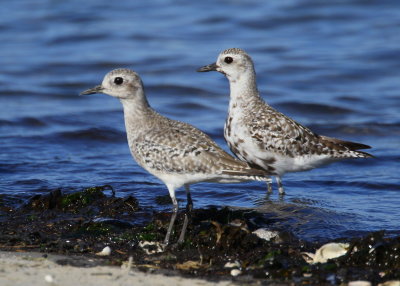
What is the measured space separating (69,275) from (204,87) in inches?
453

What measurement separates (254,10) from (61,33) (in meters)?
6.00

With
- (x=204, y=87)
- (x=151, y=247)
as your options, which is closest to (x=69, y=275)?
(x=151, y=247)

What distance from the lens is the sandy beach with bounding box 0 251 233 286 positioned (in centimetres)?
609

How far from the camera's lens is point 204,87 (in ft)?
57.5

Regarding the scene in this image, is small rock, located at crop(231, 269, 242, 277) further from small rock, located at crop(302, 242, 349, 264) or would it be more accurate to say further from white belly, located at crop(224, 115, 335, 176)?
white belly, located at crop(224, 115, 335, 176)

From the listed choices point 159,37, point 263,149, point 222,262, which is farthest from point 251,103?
point 159,37

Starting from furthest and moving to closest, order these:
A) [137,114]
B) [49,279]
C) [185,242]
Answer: [137,114]
[185,242]
[49,279]

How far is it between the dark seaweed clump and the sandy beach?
301mm

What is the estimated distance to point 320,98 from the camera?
55.0ft

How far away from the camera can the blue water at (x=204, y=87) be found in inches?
412

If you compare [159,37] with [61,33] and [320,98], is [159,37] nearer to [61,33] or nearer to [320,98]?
[61,33]

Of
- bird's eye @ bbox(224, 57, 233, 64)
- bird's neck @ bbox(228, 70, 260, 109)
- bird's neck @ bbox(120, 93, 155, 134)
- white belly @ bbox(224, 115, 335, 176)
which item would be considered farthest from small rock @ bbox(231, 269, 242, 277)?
bird's eye @ bbox(224, 57, 233, 64)

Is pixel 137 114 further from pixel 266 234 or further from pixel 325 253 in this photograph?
pixel 325 253

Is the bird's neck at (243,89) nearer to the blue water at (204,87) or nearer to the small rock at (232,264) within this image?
the blue water at (204,87)
